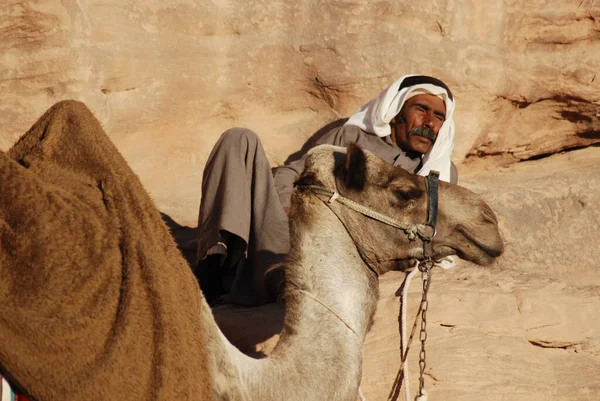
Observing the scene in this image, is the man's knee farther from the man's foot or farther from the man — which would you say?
the man's foot

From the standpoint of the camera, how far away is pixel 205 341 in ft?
10.8

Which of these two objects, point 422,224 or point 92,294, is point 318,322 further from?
point 92,294

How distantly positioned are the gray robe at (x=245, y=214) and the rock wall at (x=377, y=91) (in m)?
0.70

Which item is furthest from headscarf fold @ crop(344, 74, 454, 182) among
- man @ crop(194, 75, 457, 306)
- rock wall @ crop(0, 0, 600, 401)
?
man @ crop(194, 75, 457, 306)

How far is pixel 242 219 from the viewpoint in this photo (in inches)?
187

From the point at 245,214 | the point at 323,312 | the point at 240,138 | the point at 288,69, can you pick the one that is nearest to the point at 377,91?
the point at 288,69

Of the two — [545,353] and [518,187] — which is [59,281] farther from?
[518,187]

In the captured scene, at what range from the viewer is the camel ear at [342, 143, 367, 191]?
3.67 meters

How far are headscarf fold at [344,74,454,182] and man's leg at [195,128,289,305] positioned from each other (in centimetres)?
117

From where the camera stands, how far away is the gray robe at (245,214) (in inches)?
187

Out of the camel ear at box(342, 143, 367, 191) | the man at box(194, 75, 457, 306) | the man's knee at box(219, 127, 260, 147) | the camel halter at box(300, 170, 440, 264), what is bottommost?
the man at box(194, 75, 457, 306)

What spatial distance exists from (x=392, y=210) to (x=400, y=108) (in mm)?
2193

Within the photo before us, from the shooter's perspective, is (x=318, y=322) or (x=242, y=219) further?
(x=242, y=219)

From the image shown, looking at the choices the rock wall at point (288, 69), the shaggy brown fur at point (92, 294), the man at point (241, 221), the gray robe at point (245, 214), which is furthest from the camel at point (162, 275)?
the rock wall at point (288, 69)
